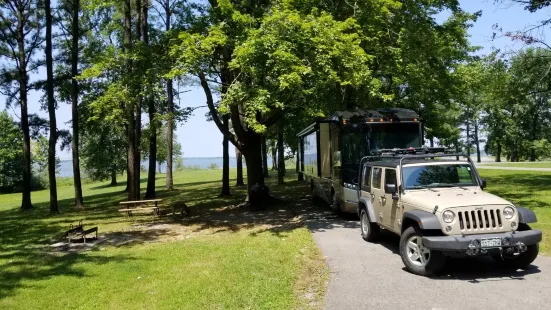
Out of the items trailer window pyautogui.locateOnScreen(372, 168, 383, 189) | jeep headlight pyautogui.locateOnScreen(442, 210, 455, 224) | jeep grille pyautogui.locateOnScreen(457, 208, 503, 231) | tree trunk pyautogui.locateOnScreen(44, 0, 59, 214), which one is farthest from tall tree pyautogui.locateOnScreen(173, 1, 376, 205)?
tree trunk pyautogui.locateOnScreen(44, 0, 59, 214)

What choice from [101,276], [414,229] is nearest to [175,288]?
[101,276]

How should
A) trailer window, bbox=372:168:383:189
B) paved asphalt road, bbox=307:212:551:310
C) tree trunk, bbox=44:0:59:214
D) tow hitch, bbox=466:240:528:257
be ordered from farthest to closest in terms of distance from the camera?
tree trunk, bbox=44:0:59:214
trailer window, bbox=372:168:383:189
tow hitch, bbox=466:240:528:257
paved asphalt road, bbox=307:212:551:310

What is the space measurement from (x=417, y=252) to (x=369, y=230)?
244 cm

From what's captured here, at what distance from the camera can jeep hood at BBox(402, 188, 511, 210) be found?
6.60 m

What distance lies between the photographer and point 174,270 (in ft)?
26.1

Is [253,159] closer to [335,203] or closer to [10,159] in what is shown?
[335,203]

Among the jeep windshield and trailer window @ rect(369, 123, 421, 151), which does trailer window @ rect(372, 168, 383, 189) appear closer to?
the jeep windshield

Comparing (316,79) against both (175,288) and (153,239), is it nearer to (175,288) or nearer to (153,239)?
(153,239)

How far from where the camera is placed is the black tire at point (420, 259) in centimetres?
656

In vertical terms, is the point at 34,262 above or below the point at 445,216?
below

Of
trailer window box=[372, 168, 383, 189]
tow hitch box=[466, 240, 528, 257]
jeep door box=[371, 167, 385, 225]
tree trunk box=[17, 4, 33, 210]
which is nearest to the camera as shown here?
tow hitch box=[466, 240, 528, 257]

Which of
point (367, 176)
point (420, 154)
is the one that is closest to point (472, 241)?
point (420, 154)

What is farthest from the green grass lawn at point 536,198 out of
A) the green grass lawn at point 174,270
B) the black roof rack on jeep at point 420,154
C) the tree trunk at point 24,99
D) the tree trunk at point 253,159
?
the tree trunk at point 24,99

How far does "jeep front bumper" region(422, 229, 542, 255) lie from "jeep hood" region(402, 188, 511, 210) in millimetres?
481
